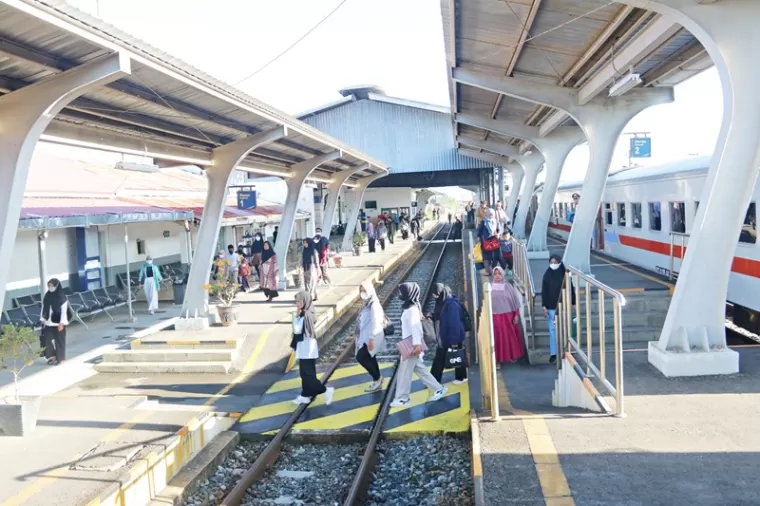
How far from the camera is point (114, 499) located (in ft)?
18.6

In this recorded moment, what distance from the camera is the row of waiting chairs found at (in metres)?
13.2

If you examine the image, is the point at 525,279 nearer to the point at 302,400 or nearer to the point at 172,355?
the point at 302,400

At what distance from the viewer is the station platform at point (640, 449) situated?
482 cm

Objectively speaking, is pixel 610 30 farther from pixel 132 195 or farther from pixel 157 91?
pixel 132 195

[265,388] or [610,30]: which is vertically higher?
[610,30]

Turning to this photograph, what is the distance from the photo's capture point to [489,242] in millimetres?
14352

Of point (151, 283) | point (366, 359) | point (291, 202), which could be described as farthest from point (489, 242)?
point (151, 283)

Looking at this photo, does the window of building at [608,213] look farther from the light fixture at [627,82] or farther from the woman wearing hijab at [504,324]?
the woman wearing hijab at [504,324]

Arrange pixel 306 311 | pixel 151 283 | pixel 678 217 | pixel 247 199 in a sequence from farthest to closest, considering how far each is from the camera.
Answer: pixel 247 199 → pixel 151 283 → pixel 678 217 → pixel 306 311

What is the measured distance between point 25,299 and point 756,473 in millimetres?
13801

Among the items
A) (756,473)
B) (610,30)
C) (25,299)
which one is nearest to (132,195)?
(25,299)

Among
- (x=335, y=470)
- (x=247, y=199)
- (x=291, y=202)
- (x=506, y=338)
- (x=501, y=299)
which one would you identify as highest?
(x=247, y=199)

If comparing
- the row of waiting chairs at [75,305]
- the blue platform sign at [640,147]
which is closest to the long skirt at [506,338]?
the row of waiting chairs at [75,305]

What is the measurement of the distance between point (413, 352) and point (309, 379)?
4.95 feet
